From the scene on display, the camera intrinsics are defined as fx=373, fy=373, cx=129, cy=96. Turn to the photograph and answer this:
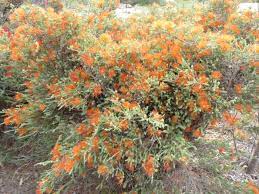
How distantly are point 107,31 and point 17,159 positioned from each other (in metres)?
2.23

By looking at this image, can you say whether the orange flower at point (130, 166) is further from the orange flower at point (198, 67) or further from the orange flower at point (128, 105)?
the orange flower at point (198, 67)

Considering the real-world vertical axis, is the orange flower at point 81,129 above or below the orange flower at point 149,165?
above

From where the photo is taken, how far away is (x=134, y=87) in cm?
322

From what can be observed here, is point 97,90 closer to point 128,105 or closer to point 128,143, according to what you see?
point 128,105

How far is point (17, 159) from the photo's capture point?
507 cm

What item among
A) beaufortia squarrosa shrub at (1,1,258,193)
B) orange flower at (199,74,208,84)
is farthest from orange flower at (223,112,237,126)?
orange flower at (199,74,208,84)

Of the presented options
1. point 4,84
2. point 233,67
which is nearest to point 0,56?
point 4,84

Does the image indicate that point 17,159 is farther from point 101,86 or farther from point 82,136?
point 101,86

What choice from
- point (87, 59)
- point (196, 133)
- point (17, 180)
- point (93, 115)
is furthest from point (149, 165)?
point (17, 180)

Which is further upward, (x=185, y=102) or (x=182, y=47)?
(x=182, y=47)

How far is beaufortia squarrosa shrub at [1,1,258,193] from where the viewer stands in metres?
3.18

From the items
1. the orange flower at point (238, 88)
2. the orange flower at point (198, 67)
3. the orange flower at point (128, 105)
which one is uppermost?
the orange flower at point (198, 67)

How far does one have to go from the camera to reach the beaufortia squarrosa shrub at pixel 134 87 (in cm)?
318

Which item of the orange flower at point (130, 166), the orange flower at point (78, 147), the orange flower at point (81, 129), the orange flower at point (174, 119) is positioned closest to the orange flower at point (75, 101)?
the orange flower at point (81, 129)
